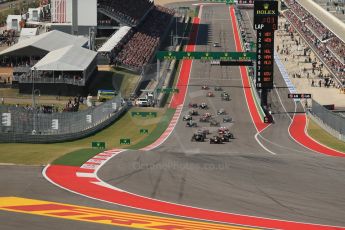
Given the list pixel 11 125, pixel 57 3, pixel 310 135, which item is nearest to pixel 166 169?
pixel 11 125

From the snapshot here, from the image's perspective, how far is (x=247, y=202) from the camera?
30.4m

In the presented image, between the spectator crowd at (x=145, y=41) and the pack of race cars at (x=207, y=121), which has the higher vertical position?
the spectator crowd at (x=145, y=41)

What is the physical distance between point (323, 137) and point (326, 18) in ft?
200

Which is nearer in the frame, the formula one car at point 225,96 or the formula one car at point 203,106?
the formula one car at point 203,106

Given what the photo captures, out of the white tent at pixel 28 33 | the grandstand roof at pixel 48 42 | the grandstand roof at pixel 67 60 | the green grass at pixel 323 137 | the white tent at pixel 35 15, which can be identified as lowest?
the green grass at pixel 323 137

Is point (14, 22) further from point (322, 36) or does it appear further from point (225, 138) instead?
point (225, 138)

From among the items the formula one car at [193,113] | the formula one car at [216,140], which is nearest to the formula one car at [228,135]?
the formula one car at [216,140]

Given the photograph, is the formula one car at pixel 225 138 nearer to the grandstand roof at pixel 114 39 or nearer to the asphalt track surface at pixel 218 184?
the asphalt track surface at pixel 218 184

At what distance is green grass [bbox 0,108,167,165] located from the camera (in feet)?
127

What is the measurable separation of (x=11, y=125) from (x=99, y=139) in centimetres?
1792

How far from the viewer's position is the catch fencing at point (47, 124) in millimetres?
48656

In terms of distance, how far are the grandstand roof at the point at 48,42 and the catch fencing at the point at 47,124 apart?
27.1 metres

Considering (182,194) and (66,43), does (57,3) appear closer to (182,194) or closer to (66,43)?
(66,43)

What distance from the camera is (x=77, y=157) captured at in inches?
1551
